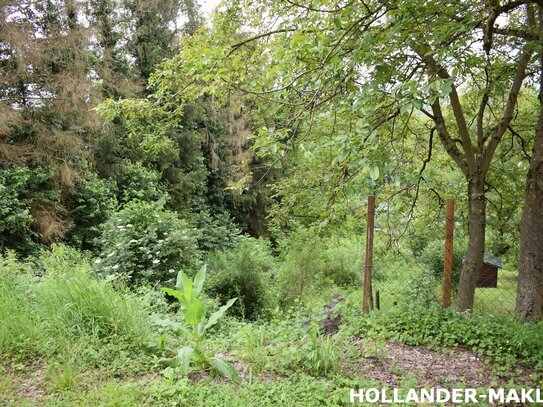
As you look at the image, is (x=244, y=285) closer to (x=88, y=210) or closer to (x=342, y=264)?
(x=342, y=264)

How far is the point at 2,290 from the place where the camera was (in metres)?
3.63

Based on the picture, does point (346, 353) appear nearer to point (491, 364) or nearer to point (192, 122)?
point (491, 364)

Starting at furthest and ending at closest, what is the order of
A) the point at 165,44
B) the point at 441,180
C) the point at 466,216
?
the point at 165,44, the point at 441,180, the point at 466,216

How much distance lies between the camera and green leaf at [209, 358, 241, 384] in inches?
107

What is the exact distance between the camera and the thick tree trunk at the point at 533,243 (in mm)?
3906

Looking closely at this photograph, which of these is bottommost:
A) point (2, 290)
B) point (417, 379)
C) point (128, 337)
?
point (417, 379)

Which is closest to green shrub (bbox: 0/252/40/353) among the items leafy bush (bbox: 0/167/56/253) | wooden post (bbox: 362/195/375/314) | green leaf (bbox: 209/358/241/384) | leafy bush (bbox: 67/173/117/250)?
green leaf (bbox: 209/358/241/384)

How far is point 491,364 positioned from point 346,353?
3.84ft

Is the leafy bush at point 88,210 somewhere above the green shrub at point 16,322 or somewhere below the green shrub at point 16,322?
above

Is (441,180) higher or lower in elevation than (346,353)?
higher

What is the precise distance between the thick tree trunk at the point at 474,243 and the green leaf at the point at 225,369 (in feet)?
9.90

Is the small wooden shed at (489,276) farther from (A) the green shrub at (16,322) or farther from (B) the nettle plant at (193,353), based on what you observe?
(A) the green shrub at (16,322)

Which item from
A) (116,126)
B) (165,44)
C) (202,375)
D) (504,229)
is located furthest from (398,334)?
(165,44)

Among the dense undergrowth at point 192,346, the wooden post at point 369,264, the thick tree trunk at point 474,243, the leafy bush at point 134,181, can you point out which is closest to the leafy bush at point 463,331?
the dense undergrowth at point 192,346
